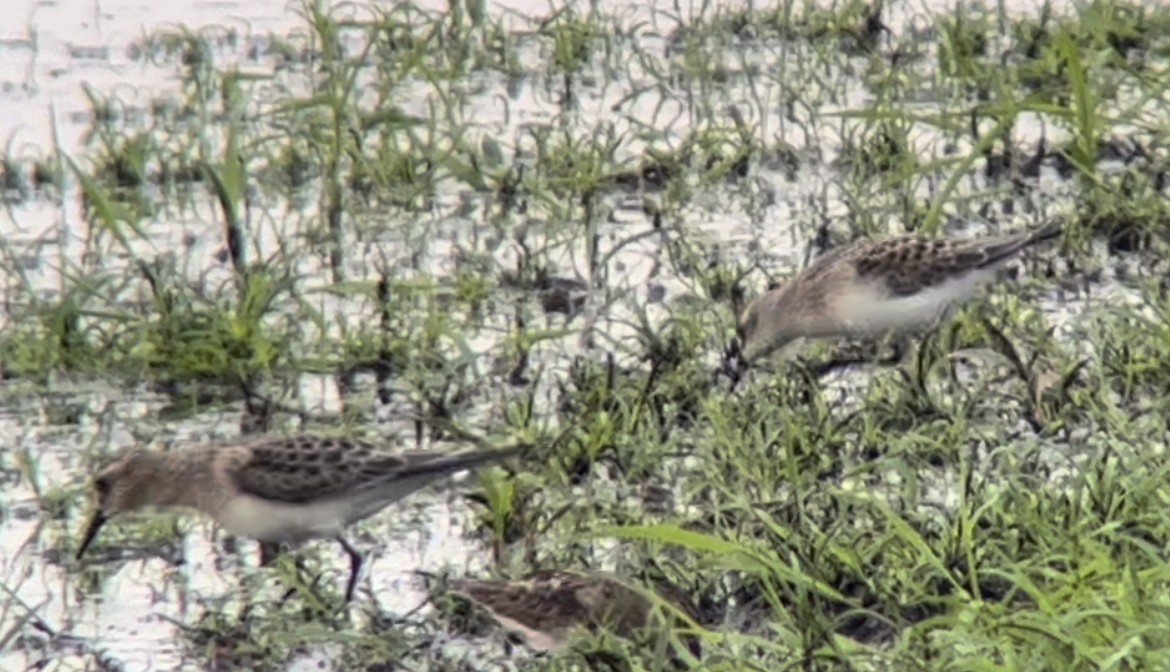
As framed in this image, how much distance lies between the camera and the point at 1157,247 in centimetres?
924

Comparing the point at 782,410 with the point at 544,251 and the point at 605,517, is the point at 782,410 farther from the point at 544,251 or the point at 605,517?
the point at 544,251

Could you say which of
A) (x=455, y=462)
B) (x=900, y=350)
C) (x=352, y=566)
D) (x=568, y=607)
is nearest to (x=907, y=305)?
(x=900, y=350)

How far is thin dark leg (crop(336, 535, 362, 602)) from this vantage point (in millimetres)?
7027

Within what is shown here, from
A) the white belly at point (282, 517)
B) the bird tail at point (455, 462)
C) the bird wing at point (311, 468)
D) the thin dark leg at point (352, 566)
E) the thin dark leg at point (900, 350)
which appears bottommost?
the thin dark leg at point (900, 350)

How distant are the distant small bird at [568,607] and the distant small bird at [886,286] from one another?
83.7 inches

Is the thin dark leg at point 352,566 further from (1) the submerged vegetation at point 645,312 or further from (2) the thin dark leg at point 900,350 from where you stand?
(2) the thin dark leg at point 900,350

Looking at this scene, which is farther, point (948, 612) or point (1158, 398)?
→ point (1158, 398)

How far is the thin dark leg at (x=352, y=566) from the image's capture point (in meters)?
7.03

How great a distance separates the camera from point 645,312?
8672 mm

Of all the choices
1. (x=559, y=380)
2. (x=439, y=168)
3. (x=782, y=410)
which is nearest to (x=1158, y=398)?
(x=782, y=410)

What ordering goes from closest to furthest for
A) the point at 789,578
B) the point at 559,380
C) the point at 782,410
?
1. the point at 789,578
2. the point at 782,410
3. the point at 559,380

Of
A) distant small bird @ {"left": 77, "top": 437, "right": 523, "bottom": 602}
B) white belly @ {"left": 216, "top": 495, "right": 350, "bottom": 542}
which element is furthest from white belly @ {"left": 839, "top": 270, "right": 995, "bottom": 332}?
white belly @ {"left": 216, "top": 495, "right": 350, "bottom": 542}

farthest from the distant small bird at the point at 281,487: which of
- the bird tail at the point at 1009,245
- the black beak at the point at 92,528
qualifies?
the bird tail at the point at 1009,245

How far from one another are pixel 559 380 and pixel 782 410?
0.75m
